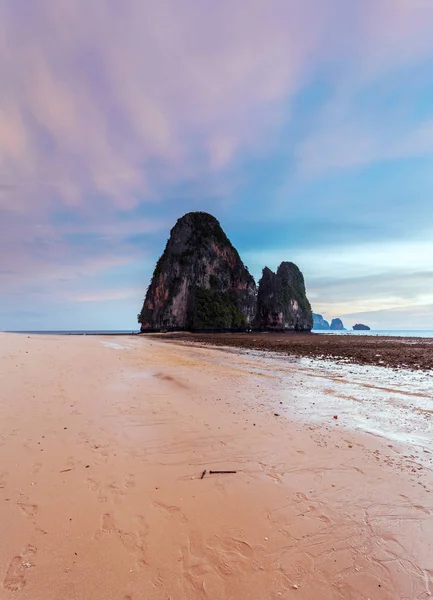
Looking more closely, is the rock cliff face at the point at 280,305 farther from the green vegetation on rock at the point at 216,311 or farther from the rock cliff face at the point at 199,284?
the green vegetation on rock at the point at 216,311

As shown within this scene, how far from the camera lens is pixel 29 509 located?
319 cm

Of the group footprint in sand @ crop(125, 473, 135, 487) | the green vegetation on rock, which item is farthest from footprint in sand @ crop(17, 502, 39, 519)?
the green vegetation on rock

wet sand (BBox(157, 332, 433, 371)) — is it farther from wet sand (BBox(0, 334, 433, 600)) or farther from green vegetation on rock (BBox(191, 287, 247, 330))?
green vegetation on rock (BBox(191, 287, 247, 330))

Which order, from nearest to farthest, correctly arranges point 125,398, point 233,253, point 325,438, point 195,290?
point 325,438, point 125,398, point 195,290, point 233,253

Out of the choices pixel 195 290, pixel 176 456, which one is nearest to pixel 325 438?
pixel 176 456

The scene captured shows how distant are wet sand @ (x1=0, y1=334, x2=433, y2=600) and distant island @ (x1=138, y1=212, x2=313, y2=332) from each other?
8911 centimetres

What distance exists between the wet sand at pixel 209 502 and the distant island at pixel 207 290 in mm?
89108

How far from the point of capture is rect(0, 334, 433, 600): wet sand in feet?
8.14

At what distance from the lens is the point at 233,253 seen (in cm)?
11725

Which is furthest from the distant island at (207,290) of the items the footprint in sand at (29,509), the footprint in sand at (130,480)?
the footprint in sand at (29,509)

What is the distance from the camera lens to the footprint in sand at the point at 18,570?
228 cm

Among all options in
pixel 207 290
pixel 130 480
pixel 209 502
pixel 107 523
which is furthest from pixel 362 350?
pixel 207 290

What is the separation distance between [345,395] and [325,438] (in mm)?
4333

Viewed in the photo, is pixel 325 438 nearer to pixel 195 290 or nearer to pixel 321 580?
pixel 321 580
